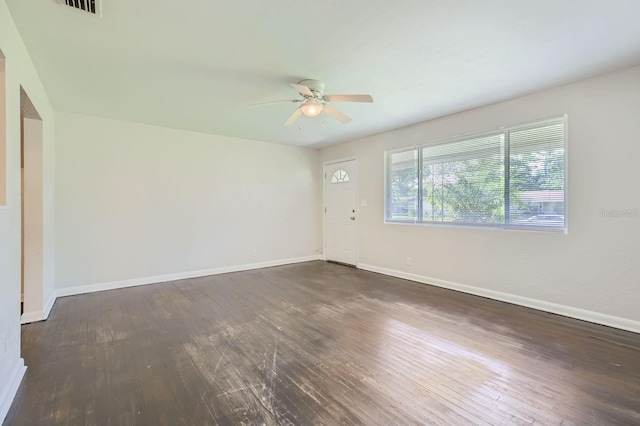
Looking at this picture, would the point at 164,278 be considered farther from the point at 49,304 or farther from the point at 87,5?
the point at 87,5

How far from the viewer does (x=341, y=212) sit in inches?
242

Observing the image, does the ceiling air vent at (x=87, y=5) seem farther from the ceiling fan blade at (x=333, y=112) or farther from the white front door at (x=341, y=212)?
the white front door at (x=341, y=212)

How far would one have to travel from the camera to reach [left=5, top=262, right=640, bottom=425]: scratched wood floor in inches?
68.4

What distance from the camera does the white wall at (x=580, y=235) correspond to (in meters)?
2.85

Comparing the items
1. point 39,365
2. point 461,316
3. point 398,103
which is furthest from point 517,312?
point 39,365

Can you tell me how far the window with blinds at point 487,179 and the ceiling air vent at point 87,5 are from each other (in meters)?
4.04

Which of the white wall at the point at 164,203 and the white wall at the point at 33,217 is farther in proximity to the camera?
the white wall at the point at 164,203

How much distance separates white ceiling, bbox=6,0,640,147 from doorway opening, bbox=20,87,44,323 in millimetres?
523

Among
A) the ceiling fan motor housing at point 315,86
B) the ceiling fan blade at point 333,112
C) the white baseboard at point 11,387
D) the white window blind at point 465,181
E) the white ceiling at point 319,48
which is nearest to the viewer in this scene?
the white baseboard at point 11,387

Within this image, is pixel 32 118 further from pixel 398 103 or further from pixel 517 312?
pixel 517 312

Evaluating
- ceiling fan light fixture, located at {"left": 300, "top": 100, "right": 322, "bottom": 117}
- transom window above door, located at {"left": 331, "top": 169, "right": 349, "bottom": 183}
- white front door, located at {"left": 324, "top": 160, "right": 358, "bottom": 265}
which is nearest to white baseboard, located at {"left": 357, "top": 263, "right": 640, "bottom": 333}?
white front door, located at {"left": 324, "top": 160, "right": 358, "bottom": 265}

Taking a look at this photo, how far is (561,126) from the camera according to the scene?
3.25 metres

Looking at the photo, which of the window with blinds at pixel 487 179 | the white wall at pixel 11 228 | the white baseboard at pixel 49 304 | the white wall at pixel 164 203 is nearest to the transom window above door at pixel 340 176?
the white wall at pixel 164 203

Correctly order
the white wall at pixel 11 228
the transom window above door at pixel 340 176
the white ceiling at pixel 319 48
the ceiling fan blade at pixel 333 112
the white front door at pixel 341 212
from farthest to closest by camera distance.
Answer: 1. the transom window above door at pixel 340 176
2. the white front door at pixel 341 212
3. the ceiling fan blade at pixel 333 112
4. the white ceiling at pixel 319 48
5. the white wall at pixel 11 228
